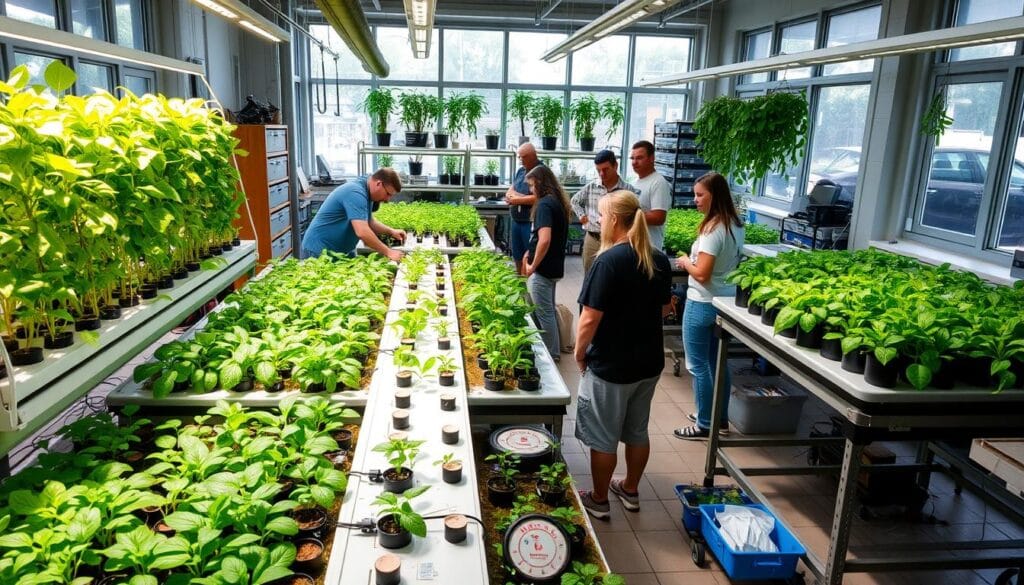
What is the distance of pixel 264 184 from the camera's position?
255 inches

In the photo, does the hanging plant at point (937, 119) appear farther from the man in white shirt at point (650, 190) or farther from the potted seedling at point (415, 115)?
the potted seedling at point (415, 115)

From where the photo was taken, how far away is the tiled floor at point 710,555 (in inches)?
118

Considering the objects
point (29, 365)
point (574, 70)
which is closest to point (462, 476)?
point (29, 365)

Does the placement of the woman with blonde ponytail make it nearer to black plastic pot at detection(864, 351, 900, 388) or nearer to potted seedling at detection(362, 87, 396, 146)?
black plastic pot at detection(864, 351, 900, 388)

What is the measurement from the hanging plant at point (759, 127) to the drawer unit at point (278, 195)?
435 cm

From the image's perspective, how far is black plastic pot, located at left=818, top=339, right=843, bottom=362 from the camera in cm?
265

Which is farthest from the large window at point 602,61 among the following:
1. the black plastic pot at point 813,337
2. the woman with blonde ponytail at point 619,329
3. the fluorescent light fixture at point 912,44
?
the black plastic pot at point 813,337

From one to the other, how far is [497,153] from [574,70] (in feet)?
11.4

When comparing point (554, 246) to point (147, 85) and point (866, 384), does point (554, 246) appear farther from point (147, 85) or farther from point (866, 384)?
point (147, 85)

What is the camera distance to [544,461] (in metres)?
2.30

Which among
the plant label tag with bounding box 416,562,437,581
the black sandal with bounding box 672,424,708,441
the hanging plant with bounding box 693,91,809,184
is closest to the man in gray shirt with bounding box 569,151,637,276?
the hanging plant with bounding box 693,91,809,184

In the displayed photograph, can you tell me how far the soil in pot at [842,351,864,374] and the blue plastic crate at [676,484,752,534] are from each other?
39.6 inches

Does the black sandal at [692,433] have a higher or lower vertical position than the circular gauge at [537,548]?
lower

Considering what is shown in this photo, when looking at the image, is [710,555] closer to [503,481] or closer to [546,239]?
[503,481]
